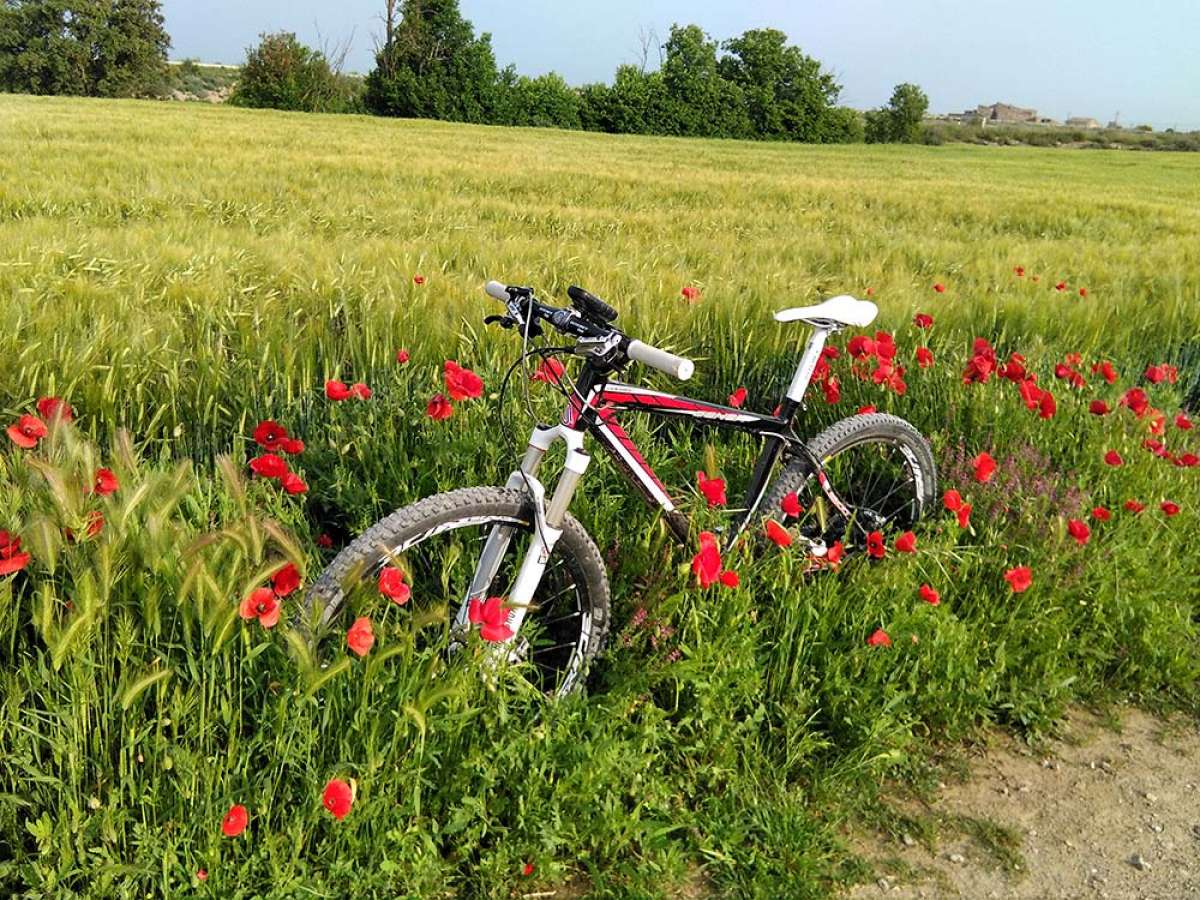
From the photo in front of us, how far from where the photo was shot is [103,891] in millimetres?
1731

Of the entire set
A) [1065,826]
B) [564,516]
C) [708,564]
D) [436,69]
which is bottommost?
[1065,826]

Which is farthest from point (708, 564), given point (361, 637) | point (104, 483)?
point (104, 483)

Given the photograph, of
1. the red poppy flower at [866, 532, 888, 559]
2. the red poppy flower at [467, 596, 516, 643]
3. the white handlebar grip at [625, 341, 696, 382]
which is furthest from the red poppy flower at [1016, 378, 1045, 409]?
the red poppy flower at [467, 596, 516, 643]

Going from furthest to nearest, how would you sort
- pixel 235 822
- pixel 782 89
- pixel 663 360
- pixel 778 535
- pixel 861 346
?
pixel 782 89, pixel 861 346, pixel 778 535, pixel 663 360, pixel 235 822

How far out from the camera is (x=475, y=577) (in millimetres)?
2211

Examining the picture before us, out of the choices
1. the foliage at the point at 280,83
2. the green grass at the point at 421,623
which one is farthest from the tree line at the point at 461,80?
the green grass at the point at 421,623

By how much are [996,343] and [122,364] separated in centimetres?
368

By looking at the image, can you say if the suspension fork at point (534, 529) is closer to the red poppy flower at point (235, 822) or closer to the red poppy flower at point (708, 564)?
the red poppy flower at point (708, 564)

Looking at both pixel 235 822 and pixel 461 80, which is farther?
pixel 461 80

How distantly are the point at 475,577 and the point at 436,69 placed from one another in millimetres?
47921

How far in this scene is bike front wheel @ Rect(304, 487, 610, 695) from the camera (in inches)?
76.6

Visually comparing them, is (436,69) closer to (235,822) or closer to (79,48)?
(79,48)

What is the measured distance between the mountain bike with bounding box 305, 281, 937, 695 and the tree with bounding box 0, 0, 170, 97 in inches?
2735

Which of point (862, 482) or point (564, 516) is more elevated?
point (564, 516)
